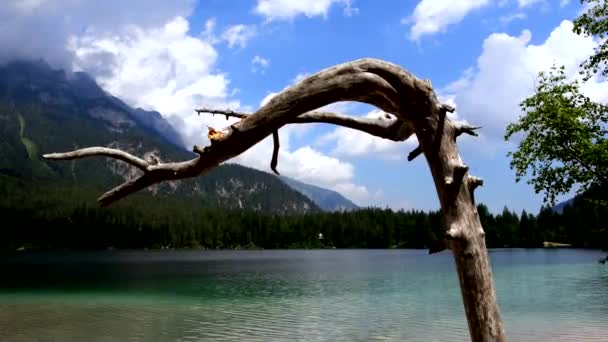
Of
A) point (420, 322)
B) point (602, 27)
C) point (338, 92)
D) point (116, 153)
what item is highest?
point (602, 27)

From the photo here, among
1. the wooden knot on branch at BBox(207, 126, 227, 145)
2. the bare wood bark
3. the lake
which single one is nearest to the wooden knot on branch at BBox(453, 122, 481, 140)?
the bare wood bark

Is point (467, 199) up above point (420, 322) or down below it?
above

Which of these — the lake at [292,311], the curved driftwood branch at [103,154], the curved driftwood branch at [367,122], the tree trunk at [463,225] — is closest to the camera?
the tree trunk at [463,225]

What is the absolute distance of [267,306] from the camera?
40.0 meters

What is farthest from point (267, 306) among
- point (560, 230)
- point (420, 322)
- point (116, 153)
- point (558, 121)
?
point (560, 230)

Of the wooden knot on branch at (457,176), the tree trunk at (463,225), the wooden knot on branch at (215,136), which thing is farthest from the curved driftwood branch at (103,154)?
the wooden knot on branch at (457,176)

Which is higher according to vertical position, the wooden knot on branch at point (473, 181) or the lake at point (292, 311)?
the wooden knot on branch at point (473, 181)

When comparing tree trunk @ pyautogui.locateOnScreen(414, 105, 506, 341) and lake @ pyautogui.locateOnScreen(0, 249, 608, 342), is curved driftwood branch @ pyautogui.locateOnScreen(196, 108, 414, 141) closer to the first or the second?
tree trunk @ pyautogui.locateOnScreen(414, 105, 506, 341)

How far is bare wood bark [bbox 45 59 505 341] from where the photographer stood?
146 inches

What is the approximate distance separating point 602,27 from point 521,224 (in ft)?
654

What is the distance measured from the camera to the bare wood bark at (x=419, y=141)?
12.1ft

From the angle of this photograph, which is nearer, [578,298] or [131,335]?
[131,335]

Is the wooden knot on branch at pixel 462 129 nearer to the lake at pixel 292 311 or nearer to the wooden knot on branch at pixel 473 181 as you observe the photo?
the wooden knot on branch at pixel 473 181

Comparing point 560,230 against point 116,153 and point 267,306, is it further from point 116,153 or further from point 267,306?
point 116,153
